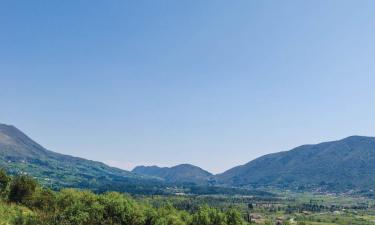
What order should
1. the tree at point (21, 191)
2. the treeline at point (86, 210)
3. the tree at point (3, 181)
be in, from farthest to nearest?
1. the tree at point (3, 181)
2. the tree at point (21, 191)
3. the treeline at point (86, 210)

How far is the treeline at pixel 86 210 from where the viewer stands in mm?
95250

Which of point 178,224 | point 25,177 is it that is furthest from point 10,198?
point 178,224

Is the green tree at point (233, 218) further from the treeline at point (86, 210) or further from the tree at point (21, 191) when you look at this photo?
the tree at point (21, 191)

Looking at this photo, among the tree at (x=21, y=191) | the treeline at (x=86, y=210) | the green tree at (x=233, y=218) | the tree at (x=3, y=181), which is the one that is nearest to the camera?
the treeline at (x=86, y=210)

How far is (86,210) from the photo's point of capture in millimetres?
98812

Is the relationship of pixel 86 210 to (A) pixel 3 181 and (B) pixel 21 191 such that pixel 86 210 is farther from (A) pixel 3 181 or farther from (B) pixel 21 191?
(A) pixel 3 181

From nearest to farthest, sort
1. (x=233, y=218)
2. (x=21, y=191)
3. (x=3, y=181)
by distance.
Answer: (x=21, y=191)
(x=233, y=218)
(x=3, y=181)

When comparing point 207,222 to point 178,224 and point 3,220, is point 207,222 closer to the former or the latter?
point 178,224

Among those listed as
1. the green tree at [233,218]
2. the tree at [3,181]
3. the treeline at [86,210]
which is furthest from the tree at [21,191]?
the green tree at [233,218]

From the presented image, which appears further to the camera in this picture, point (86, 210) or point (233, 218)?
point (233, 218)

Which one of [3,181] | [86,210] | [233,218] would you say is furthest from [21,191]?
[233,218]

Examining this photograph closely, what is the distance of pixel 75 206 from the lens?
97188 mm

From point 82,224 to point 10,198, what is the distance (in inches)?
1459

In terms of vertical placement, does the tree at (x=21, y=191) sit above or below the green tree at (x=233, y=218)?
above
